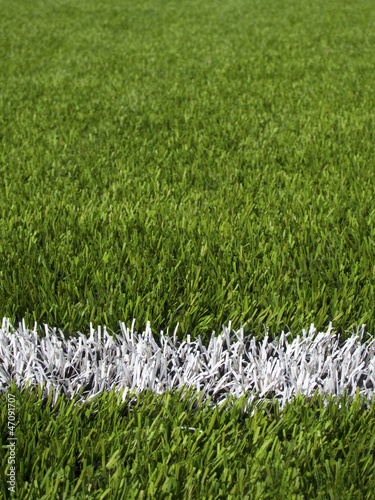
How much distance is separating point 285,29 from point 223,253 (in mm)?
9902

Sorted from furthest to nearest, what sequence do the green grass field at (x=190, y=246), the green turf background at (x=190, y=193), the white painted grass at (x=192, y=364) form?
the green turf background at (x=190, y=193)
the white painted grass at (x=192, y=364)
the green grass field at (x=190, y=246)

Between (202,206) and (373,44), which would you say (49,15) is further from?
(202,206)

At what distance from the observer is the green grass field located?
1.33 meters

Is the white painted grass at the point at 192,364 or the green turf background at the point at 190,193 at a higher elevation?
Result: the green turf background at the point at 190,193

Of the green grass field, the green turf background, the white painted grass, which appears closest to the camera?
the green grass field

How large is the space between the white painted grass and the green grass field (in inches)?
3.3

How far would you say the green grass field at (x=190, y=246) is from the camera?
1333mm

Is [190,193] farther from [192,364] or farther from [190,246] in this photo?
[192,364]

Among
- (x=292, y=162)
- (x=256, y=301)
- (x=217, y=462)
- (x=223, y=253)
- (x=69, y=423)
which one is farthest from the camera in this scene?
(x=292, y=162)

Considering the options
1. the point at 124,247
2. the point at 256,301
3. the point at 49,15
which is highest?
the point at 49,15

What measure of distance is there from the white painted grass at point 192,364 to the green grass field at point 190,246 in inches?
3.3

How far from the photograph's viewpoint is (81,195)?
3.03 metres

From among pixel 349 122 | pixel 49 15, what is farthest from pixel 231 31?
pixel 349 122

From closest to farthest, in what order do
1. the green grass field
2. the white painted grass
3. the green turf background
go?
the green grass field, the white painted grass, the green turf background
